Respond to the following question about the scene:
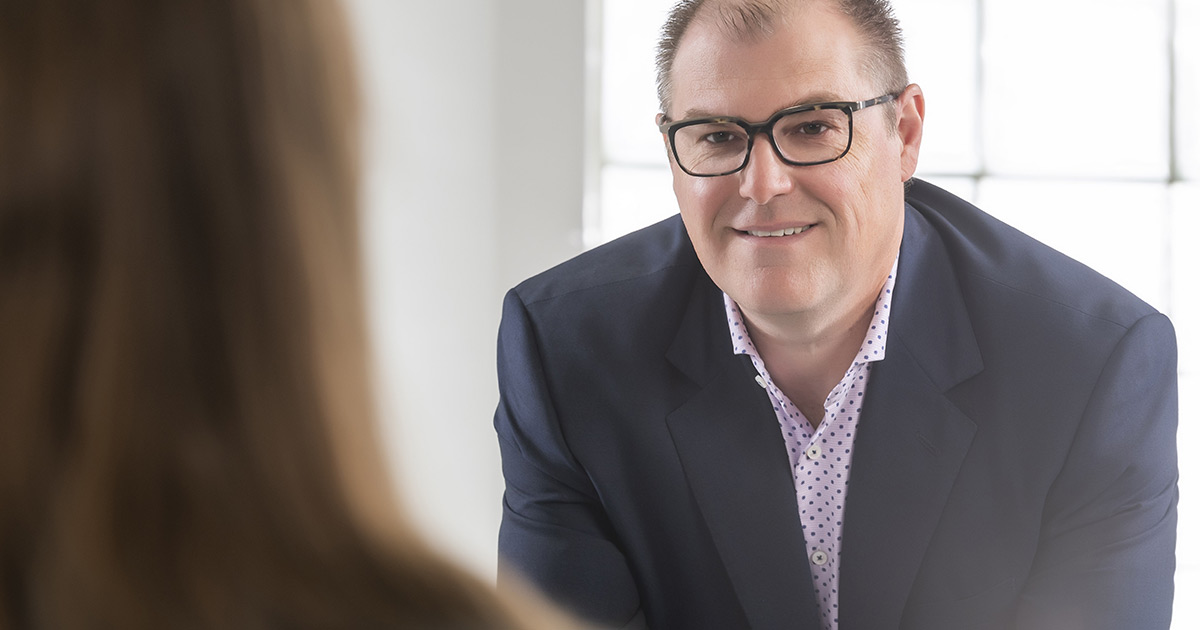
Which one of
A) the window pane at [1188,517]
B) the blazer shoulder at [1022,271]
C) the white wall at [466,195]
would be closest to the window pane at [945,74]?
the window pane at [1188,517]

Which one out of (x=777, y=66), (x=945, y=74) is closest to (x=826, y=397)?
(x=777, y=66)

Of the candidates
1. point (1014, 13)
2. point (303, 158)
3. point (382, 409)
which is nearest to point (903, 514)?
point (382, 409)

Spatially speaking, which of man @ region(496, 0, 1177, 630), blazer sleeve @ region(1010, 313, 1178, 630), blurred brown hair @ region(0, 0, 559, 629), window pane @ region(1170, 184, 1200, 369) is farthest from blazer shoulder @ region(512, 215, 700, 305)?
window pane @ region(1170, 184, 1200, 369)

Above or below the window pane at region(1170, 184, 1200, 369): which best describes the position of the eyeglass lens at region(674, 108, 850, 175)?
above

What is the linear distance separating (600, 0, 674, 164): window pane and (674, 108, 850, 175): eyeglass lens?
116 centimetres

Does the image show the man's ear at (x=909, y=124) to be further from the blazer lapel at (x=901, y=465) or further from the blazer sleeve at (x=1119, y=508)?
the blazer sleeve at (x=1119, y=508)

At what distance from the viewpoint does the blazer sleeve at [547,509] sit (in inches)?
64.6

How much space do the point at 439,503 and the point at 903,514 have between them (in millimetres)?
1356

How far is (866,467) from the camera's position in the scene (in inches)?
63.9

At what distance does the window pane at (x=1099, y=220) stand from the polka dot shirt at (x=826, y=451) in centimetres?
148

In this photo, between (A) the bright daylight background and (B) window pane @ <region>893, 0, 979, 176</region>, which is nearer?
(A) the bright daylight background

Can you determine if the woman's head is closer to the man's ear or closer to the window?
the man's ear

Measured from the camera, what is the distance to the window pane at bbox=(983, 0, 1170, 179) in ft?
9.49

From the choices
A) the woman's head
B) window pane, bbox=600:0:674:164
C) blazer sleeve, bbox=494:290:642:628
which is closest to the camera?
the woman's head
